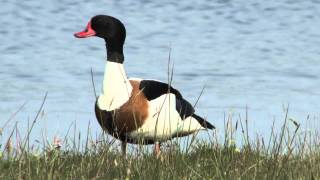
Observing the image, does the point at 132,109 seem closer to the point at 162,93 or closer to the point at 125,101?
the point at 125,101

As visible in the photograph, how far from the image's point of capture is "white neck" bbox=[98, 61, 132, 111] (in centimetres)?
892

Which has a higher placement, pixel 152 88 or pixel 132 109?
pixel 152 88

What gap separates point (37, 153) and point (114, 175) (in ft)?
3.55

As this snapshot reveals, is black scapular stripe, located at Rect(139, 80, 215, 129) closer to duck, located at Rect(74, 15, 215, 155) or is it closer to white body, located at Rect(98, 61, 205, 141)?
duck, located at Rect(74, 15, 215, 155)

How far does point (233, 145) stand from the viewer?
25.8ft

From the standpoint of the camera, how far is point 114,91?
29.5 ft

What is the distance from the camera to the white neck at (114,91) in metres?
8.92

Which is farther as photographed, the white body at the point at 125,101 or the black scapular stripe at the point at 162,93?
the black scapular stripe at the point at 162,93

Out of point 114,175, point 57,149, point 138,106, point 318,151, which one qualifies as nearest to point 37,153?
point 57,149

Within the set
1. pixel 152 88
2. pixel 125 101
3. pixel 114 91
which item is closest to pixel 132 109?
pixel 125 101

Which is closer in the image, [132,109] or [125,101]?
[132,109]

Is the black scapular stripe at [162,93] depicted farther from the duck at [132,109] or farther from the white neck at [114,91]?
the white neck at [114,91]

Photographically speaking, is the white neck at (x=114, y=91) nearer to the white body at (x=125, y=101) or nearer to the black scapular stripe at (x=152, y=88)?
the white body at (x=125, y=101)

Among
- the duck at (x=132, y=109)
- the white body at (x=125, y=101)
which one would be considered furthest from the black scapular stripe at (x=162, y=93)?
the white body at (x=125, y=101)
